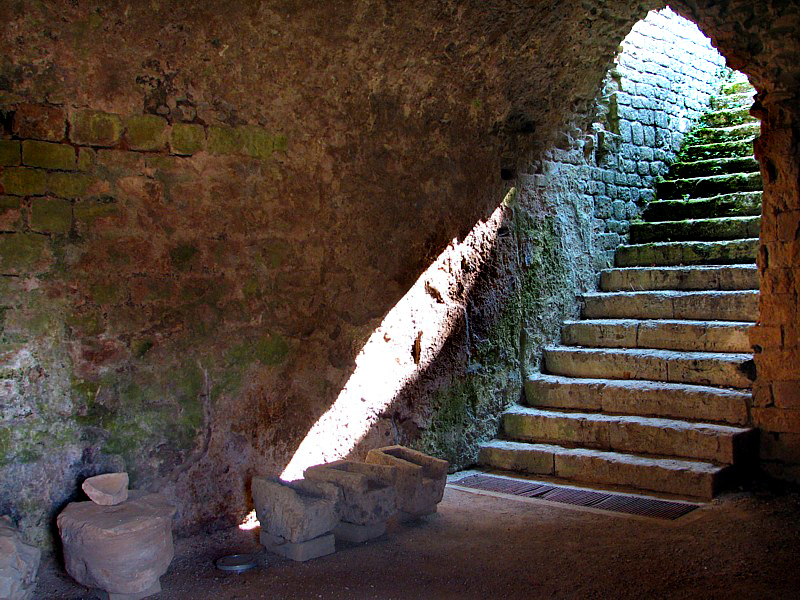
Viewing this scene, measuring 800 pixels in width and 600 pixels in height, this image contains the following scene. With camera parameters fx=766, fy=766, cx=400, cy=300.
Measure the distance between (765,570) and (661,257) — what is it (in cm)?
338

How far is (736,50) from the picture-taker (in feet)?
15.2

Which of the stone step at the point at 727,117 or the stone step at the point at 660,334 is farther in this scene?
the stone step at the point at 727,117

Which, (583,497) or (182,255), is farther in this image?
(583,497)

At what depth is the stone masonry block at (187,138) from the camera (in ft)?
12.4

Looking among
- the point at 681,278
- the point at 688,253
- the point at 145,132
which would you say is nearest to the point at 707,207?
the point at 688,253

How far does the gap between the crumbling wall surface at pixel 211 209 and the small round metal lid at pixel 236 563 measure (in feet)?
1.16

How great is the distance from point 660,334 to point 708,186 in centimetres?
191

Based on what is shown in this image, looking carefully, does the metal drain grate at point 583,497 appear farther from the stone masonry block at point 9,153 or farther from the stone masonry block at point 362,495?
the stone masonry block at point 9,153

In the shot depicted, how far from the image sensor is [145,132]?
12.1 ft

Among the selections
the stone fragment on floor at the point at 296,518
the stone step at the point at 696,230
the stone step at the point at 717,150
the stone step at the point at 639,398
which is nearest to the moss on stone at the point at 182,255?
the stone fragment on floor at the point at 296,518

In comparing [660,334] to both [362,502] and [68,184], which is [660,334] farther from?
[68,184]

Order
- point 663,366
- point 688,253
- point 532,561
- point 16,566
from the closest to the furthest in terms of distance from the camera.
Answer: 1. point 16,566
2. point 532,561
3. point 663,366
4. point 688,253

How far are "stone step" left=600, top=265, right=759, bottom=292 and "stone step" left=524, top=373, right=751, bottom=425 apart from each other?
968mm

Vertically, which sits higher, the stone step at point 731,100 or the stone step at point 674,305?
the stone step at point 731,100
